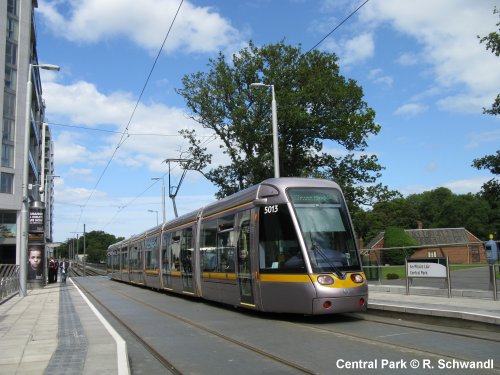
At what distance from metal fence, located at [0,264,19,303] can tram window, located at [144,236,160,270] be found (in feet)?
19.5

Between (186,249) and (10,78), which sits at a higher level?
(10,78)

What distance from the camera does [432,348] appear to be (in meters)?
7.92

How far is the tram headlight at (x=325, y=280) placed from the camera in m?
10.8

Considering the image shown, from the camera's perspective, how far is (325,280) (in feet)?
35.7

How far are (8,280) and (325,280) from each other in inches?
621

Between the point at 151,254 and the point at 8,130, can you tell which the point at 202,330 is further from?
the point at 8,130

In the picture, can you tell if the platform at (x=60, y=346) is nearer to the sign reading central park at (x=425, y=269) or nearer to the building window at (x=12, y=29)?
the sign reading central park at (x=425, y=269)

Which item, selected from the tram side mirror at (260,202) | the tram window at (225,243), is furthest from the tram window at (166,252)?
the tram side mirror at (260,202)

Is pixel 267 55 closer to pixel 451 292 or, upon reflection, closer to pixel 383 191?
pixel 383 191

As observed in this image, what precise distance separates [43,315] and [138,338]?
5.66 metres

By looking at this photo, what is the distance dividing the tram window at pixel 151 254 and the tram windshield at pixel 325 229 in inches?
501

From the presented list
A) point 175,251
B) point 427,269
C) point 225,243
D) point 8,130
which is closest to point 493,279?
point 427,269

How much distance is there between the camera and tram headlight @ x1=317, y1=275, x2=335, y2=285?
35.6ft

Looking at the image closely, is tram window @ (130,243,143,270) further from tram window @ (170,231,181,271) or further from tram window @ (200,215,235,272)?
tram window @ (200,215,235,272)
